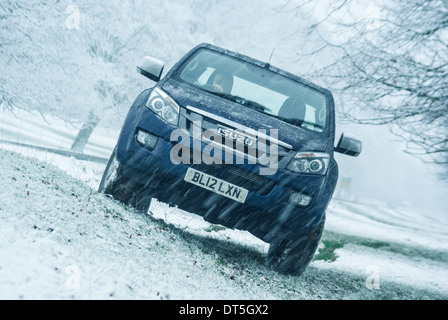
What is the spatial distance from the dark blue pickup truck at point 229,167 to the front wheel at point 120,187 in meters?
0.01

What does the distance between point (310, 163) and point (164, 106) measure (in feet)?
4.88

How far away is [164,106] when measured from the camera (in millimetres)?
3572

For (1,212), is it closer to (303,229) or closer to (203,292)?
(203,292)

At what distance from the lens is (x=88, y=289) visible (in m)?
2.13

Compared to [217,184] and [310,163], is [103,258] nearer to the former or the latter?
[217,184]

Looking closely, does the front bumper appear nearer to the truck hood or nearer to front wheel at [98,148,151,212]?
front wheel at [98,148,151,212]

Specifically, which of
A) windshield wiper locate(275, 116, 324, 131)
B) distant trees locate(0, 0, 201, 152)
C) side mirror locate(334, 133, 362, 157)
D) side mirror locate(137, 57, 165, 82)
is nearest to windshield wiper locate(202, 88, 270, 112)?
windshield wiper locate(275, 116, 324, 131)

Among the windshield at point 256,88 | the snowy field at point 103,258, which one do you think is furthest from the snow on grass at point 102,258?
the windshield at point 256,88

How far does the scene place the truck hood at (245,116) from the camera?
3.59 m

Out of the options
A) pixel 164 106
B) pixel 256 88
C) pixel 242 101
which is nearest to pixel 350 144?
pixel 256 88
